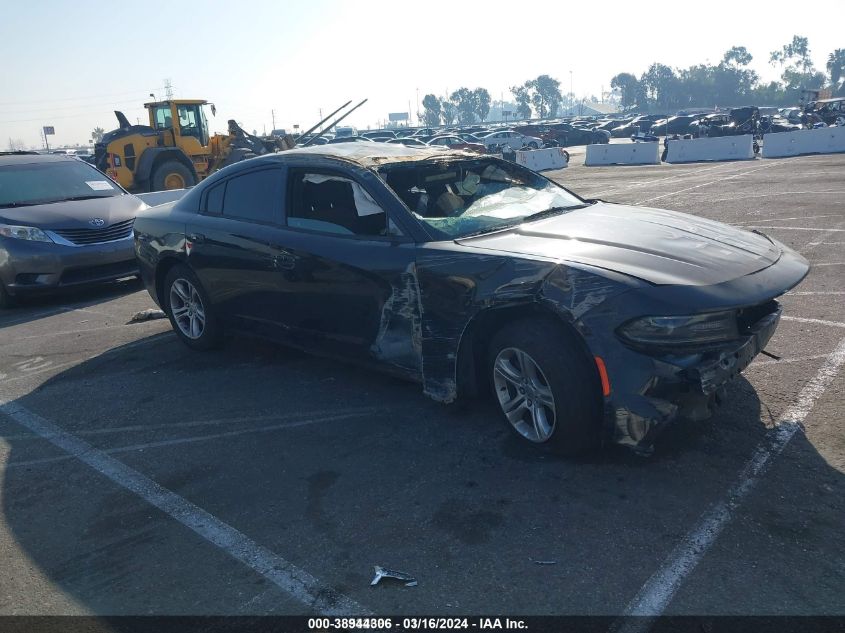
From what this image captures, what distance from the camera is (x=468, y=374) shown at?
3957 mm

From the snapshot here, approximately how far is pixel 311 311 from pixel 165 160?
50.1 ft

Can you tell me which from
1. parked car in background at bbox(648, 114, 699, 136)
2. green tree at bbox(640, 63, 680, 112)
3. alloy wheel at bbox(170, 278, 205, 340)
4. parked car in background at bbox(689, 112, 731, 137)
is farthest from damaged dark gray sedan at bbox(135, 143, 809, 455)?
green tree at bbox(640, 63, 680, 112)

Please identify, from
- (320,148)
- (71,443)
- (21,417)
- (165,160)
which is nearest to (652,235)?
(320,148)

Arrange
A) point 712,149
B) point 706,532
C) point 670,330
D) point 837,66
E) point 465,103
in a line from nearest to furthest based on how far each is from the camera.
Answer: point 706,532
point 670,330
point 712,149
point 837,66
point 465,103

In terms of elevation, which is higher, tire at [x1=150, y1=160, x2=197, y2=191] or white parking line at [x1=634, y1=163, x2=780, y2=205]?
tire at [x1=150, y1=160, x2=197, y2=191]

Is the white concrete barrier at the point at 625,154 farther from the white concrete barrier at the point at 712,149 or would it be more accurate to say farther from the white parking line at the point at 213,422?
the white parking line at the point at 213,422

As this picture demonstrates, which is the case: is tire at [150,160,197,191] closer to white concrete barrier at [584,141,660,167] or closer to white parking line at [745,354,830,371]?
white concrete barrier at [584,141,660,167]

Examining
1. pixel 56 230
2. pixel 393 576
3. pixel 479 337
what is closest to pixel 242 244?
pixel 479 337

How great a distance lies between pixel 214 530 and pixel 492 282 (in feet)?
5.97

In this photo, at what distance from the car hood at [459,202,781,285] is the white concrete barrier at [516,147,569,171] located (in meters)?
22.2

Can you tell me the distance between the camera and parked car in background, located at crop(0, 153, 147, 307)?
825cm

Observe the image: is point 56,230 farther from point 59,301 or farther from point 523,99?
point 523,99

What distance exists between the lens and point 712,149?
24781 millimetres

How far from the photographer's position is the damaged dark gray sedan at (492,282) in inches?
129
